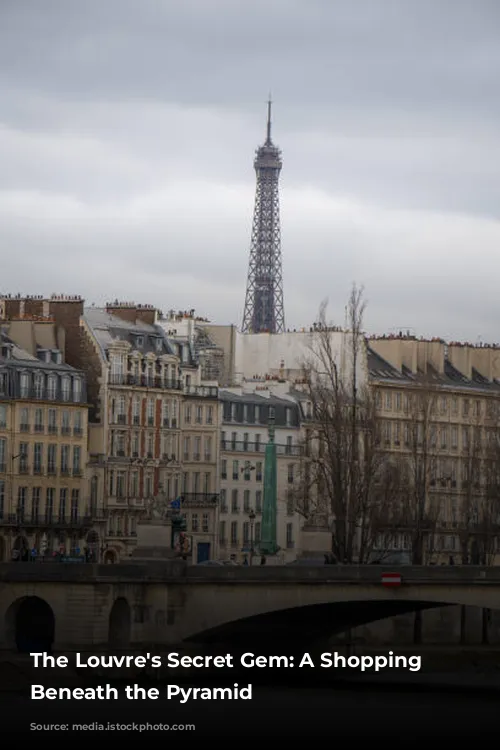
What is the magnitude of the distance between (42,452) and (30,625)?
30699 millimetres

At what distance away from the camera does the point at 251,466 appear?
156250 millimetres

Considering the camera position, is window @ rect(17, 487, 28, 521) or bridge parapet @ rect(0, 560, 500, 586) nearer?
bridge parapet @ rect(0, 560, 500, 586)

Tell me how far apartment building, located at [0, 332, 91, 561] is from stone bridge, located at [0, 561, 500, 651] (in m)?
29.4

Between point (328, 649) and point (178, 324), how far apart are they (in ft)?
127

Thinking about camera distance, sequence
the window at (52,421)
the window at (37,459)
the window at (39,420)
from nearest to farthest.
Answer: the window at (37,459), the window at (39,420), the window at (52,421)

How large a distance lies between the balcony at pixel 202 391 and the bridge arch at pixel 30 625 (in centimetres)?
4042

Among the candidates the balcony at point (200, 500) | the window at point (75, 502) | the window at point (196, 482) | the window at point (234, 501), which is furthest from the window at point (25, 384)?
the window at point (234, 501)

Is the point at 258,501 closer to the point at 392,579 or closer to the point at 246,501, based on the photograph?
the point at 246,501

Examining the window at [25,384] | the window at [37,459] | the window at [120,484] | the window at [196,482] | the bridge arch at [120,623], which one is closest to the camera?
the bridge arch at [120,623]

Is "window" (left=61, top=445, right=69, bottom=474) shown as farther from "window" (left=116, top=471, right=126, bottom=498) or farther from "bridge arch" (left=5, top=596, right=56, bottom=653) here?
"bridge arch" (left=5, top=596, right=56, bottom=653)

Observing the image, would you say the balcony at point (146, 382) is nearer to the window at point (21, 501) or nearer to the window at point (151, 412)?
the window at point (151, 412)

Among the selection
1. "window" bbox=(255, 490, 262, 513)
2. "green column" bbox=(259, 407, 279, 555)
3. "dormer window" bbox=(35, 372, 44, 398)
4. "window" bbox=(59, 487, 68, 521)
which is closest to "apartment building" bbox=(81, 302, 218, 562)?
"window" bbox=(59, 487, 68, 521)

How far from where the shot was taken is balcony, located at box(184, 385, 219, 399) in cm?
15288

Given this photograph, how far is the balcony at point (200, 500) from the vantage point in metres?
152
